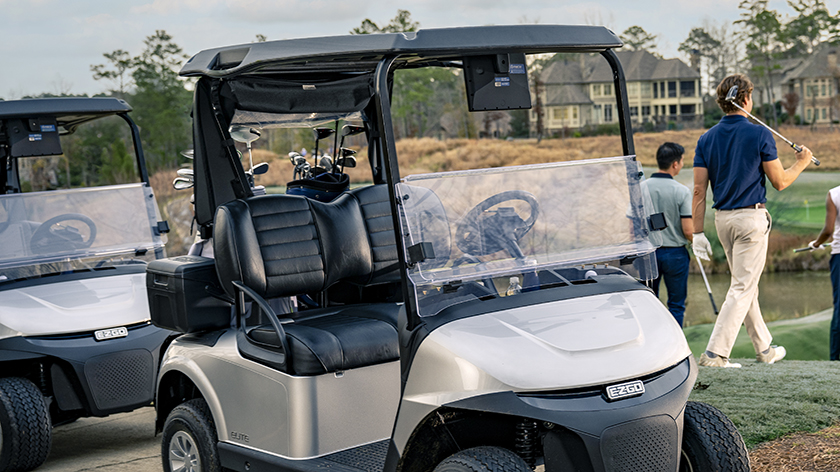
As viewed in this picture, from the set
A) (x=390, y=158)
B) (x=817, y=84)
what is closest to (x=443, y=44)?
(x=390, y=158)

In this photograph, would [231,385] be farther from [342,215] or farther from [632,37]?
[632,37]

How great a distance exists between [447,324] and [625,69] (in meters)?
44.4

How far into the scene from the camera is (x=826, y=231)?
6172 millimetres

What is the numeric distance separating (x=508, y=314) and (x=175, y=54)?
35871 millimetres

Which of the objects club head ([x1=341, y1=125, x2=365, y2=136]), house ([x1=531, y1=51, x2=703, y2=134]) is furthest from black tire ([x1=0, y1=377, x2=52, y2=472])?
house ([x1=531, y1=51, x2=703, y2=134])

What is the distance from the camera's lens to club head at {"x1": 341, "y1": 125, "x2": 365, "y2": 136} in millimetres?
4816

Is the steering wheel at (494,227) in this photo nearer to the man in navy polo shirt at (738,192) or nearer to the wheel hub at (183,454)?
the wheel hub at (183,454)

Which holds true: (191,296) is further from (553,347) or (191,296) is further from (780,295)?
(780,295)

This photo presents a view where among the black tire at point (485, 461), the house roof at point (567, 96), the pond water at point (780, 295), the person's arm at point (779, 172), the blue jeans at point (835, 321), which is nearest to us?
the black tire at point (485, 461)

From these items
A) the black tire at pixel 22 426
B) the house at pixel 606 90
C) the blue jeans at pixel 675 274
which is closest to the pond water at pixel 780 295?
the blue jeans at pixel 675 274

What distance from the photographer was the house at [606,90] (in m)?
42.8

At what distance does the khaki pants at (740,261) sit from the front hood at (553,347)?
9.42ft

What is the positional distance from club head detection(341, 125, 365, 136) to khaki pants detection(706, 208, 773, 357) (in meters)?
2.30

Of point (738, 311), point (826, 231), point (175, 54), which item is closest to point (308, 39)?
point (738, 311)
